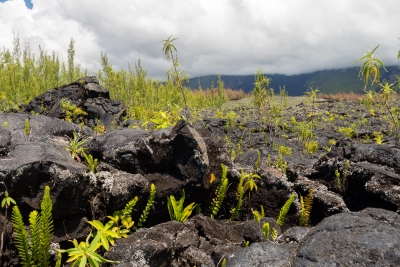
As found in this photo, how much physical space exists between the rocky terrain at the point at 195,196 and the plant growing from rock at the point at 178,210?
0.14 metres

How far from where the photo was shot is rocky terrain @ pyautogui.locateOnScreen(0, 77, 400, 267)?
9.46 feet

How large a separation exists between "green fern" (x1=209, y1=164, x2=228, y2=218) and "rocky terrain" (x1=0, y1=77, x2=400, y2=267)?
4.0 inches

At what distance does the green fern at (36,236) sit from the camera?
296 cm

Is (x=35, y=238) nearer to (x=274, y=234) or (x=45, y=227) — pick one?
(x=45, y=227)

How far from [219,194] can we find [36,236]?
2.43 metres

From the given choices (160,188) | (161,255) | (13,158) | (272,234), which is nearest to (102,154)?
(160,188)

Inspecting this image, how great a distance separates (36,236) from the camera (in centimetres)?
304

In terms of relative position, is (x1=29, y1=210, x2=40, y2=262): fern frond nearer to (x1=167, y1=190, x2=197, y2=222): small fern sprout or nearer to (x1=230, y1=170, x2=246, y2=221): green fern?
(x1=167, y1=190, x2=197, y2=222): small fern sprout

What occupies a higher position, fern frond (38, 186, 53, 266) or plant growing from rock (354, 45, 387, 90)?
plant growing from rock (354, 45, 387, 90)

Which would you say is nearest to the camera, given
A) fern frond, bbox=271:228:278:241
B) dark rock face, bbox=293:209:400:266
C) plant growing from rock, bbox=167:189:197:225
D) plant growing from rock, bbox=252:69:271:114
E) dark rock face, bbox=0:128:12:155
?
dark rock face, bbox=293:209:400:266

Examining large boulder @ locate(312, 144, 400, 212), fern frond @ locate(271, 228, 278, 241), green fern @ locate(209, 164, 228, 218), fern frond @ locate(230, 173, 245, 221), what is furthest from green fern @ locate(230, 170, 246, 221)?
large boulder @ locate(312, 144, 400, 212)

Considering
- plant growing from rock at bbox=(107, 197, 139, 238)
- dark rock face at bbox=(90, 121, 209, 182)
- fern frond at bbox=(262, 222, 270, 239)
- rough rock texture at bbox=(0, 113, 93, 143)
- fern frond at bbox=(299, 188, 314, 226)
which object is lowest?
fern frond at bbox=(299, 188, 314, 226)

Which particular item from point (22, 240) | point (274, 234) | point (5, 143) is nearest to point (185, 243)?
point (274, 234)

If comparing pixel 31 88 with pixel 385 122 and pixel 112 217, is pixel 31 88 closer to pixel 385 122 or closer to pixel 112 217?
pixel 112 217
